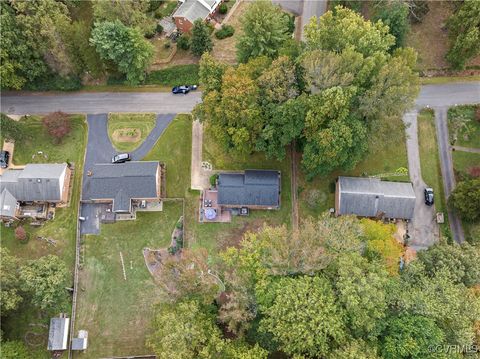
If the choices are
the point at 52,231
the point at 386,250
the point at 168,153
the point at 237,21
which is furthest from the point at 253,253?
the point at 237,21

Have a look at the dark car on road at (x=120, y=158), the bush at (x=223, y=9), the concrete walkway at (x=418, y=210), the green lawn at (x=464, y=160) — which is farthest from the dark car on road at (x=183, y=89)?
the green lawn at (x=464, y=160)

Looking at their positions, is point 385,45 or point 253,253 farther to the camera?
point 385,45

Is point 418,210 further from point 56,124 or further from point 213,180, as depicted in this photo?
point 56,124

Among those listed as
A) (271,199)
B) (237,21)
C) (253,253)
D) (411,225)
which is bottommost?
(253,253)

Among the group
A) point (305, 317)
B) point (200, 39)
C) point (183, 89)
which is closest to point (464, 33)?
point (200, 39)

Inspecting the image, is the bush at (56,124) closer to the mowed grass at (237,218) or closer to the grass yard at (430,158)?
the mowed grass at (237,218)

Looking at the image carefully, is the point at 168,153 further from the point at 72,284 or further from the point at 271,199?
the point at 72,284

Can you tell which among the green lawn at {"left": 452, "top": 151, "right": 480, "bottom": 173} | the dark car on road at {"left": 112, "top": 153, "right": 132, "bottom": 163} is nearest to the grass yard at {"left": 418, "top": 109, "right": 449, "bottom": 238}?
the green lawn at {"left": 452, "top": 151, "right": 480, "bottom": 173}

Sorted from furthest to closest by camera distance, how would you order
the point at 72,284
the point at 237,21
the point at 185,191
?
1. the point at 237,21
2. the point at 185,191
3. the point at 72,284
